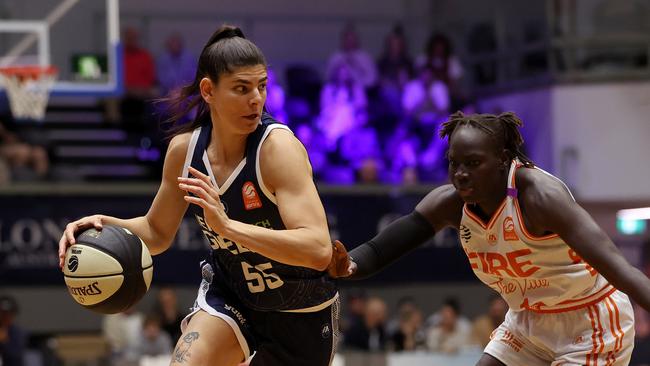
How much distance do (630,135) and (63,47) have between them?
667cm

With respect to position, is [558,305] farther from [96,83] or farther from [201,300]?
[96,83]

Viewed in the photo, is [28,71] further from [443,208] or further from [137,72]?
[443,208]

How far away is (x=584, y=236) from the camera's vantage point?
415cm

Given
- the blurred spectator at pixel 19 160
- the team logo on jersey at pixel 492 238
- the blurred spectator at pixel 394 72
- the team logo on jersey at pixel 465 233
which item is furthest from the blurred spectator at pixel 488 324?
the team logo on jersey at pixel 492 238

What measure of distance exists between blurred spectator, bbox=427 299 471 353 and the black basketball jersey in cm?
658

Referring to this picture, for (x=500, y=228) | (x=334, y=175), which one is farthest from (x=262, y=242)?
(x=334, y=175)

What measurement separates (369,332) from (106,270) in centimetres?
679

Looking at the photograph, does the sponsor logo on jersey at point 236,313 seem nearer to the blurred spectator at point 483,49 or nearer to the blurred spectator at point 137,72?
the blurred spectator at point 137,72

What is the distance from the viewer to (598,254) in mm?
4113

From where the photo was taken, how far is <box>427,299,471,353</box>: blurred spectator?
438 inches

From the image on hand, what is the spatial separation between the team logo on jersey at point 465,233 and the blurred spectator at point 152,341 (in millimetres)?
6266

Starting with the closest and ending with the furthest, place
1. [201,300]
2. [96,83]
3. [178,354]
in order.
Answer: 1. [178,354]
2. [201,300]
3. [96,83]

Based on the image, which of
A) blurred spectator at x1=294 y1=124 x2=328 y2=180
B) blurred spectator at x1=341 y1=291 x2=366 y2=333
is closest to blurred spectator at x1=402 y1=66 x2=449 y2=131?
blurred spectator at x1=294 y1=124 x2=328 y2=180

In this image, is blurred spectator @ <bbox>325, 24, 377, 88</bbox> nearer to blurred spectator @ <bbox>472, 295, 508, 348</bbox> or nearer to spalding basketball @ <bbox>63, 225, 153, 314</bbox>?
blurred spectator @ <bbox>472, 295, 508, 348</bbox>
